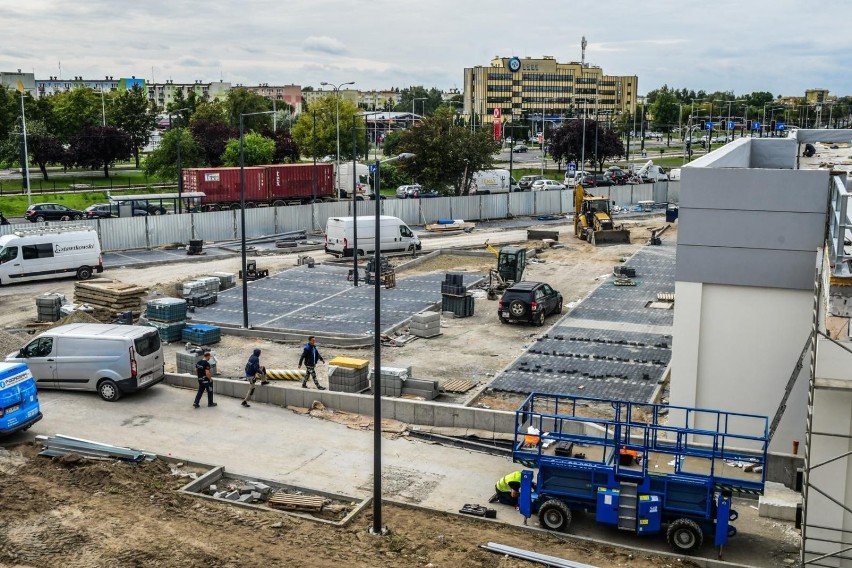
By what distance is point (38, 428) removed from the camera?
63.7 ft

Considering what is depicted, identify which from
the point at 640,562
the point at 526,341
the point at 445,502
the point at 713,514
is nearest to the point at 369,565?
the point at 445,502

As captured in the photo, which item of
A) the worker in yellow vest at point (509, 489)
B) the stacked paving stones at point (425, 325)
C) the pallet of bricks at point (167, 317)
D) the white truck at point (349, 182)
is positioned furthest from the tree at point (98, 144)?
the worker in yellow vest at point (509, 489)

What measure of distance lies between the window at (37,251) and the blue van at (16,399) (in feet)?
59.0

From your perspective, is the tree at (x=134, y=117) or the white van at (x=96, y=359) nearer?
the white van at (x=96, y=359)

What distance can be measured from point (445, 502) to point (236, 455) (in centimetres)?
459

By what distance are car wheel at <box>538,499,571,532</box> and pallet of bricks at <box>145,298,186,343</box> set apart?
1563 cm

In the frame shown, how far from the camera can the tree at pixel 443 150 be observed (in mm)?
61875

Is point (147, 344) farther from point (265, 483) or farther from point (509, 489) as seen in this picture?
point (509, 489)

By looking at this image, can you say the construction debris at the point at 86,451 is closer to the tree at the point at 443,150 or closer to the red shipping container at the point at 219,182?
the red shipping container at the point at 219,182

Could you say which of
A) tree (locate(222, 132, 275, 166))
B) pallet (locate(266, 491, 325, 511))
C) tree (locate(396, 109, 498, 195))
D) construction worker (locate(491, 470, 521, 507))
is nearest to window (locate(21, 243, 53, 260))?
pallet (locate(266, 491, 325, 511))

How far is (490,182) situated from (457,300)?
4095 centimetres

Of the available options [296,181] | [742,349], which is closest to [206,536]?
[742,349]

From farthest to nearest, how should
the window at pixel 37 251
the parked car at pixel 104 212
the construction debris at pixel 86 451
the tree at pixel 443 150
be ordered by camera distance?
the tree at pixel 443 150, the parked car at pixel 104 212, the window at pixel 37 251, the construction debris at pixel 86 451

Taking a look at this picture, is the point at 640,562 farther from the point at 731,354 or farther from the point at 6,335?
the point at 6,335
